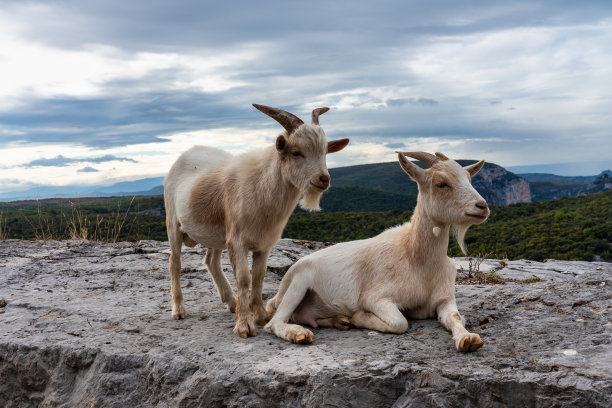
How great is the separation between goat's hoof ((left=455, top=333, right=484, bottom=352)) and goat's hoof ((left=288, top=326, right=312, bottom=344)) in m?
1.36

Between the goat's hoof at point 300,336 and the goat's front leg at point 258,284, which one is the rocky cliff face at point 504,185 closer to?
the goat's front leg at point 258,284

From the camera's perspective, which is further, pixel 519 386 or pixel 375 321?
pixel 375 321

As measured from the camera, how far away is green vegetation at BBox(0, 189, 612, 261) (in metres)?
14.2

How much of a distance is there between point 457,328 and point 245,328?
209 centimetres

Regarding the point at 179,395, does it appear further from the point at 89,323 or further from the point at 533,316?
the point at 533,316

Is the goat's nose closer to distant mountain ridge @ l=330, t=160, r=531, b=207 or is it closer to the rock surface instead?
the rock surface

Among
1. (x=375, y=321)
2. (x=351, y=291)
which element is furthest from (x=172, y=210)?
(x=375, y=321)

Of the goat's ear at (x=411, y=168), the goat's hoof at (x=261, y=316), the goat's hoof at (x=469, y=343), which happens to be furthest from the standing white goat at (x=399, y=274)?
the goat's hoof at (x=261, y=316)

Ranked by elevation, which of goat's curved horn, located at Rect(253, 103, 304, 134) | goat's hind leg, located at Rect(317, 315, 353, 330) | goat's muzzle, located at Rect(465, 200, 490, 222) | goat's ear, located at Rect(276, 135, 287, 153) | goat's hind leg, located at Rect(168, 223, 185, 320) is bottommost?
goat's hind leg, located at Rect(317, 315, 353, 330)

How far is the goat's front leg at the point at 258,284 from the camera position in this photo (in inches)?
214

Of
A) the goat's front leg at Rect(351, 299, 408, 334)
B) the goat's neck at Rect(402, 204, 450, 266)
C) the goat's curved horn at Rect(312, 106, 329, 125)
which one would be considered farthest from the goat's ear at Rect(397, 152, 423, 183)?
the goat's front leg at Rect(351, 299, 408, 334)

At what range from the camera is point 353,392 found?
3.79 metres

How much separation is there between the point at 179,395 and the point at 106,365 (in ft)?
3.28

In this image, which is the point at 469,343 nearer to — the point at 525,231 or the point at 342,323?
the point at 342,323
